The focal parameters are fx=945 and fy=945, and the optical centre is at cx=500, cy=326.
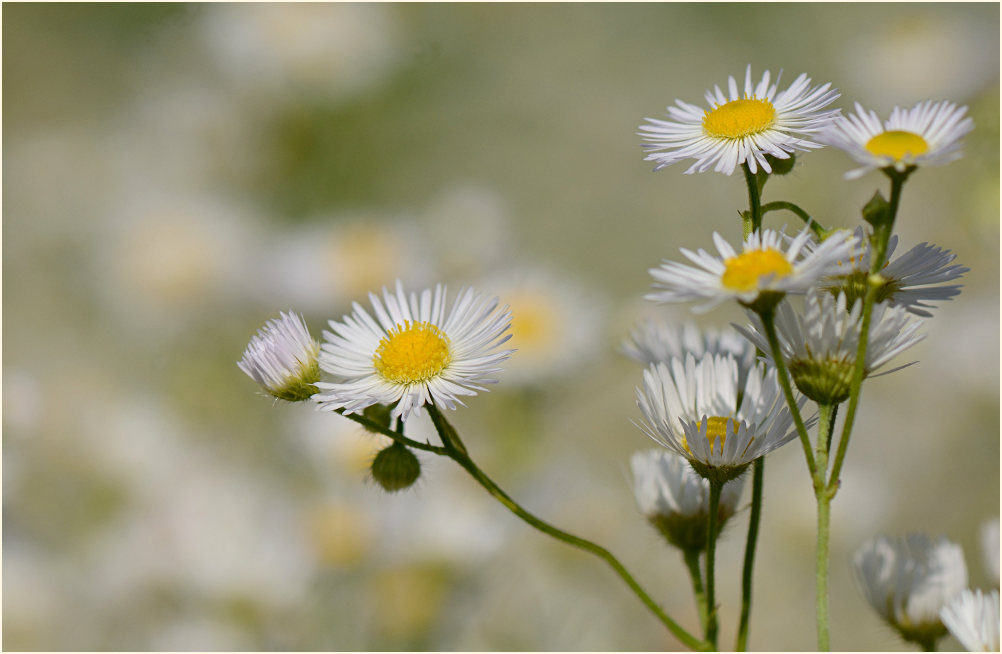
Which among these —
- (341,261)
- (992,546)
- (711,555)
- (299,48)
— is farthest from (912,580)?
(299,48)

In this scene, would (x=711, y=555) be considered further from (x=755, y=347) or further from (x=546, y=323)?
(x=546, y=323)

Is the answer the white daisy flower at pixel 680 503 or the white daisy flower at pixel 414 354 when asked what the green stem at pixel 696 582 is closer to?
the white daisy flower at pixel 680 503

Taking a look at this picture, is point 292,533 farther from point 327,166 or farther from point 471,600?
point 327,166

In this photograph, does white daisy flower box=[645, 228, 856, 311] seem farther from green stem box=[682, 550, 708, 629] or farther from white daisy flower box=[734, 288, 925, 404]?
green stem box=[682, 550, 708, 629]

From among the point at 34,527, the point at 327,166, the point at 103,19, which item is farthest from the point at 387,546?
the point at 103,19

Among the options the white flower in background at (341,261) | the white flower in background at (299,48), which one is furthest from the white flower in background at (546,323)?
the white flower in background at (299,48)

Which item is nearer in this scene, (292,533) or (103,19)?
(292,533)
